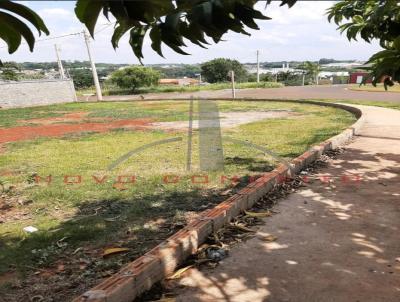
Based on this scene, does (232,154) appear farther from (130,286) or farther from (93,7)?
(93,7)

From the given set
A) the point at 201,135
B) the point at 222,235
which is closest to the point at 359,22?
the point at 222,235

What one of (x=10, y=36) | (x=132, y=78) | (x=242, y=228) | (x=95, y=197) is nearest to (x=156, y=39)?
(x=10, y=36)

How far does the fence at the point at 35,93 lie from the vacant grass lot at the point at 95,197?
2039 cm

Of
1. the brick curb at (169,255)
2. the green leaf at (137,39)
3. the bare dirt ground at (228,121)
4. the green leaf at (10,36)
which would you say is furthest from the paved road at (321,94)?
the green leaf at (10,36)

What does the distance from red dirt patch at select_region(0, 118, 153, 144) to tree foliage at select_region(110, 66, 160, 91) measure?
1417 inches

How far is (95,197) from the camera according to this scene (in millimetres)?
5324

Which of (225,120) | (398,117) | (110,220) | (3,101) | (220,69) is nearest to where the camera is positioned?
(110,220)

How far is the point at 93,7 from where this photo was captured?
945 millimetres

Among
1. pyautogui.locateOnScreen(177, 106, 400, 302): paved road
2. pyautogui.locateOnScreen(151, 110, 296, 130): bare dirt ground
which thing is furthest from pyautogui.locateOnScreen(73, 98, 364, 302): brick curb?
pyautogui.locateOnScreen(151, 110, 296, 130): bare dirt ground

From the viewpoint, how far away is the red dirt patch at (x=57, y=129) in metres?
11.8

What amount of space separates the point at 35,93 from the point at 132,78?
72.6 ft

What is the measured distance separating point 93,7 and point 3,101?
30729 millimetres

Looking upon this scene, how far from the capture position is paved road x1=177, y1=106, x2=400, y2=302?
9.61ft

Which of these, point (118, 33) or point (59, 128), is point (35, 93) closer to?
point (59, 128)
